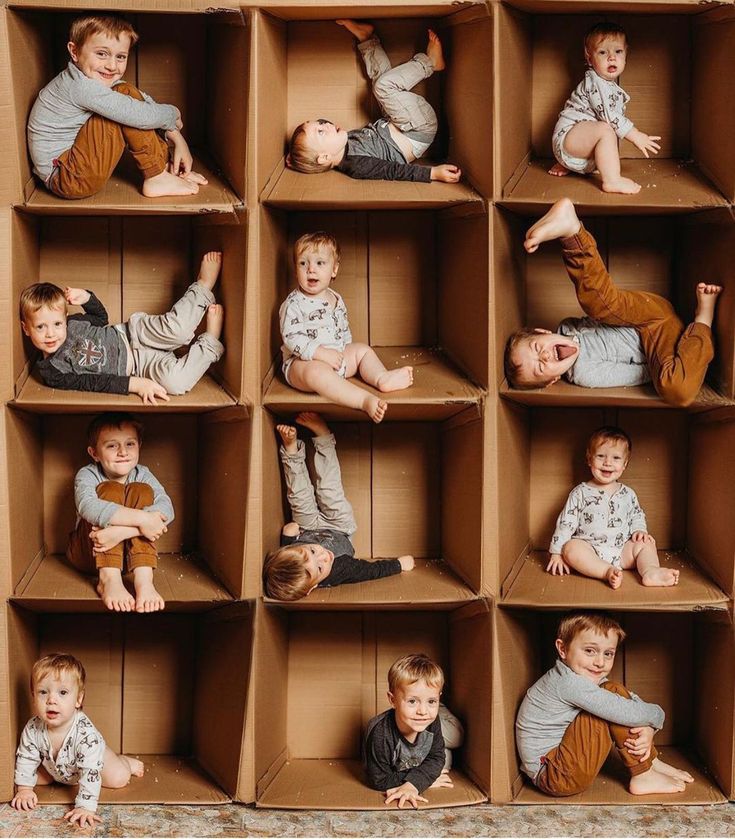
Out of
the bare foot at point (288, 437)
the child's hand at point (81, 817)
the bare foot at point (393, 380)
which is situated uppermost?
the bare foot at point (393, 380)

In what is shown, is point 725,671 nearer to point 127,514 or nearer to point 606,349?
point 606,349

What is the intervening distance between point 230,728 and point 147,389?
763 millimetres

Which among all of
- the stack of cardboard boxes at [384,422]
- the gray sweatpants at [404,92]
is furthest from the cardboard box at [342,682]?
the gray sweatpants at [404,92]

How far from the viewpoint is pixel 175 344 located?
2535 millimetres

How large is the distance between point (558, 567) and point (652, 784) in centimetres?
51

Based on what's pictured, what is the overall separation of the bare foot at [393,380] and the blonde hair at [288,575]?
15.4 inches

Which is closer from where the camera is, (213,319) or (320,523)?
(213,319)

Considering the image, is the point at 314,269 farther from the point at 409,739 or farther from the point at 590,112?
the point at 409,739

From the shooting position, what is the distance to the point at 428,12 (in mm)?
2426

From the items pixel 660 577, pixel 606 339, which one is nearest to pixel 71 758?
pixel 660 577

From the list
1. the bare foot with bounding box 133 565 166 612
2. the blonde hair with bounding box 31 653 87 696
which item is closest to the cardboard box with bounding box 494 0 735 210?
the bare foot with bounding box 133 565 166 612

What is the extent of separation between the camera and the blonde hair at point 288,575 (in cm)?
243

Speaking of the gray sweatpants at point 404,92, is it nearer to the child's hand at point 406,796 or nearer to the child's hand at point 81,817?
the child's hand at point 406,796

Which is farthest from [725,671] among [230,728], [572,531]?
[230,728]
